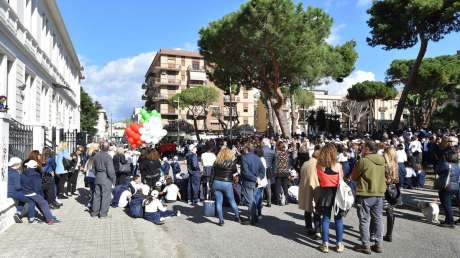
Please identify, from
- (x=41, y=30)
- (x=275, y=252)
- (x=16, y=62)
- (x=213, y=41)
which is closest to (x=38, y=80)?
(x=41, y=30)

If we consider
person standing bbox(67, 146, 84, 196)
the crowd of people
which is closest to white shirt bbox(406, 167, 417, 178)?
the crowd of people

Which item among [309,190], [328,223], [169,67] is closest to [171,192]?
[309,190]

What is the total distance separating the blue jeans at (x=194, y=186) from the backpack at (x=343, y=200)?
17.3 feet

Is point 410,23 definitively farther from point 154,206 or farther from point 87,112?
point 87,112

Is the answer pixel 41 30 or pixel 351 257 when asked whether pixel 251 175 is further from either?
pixel 41 30

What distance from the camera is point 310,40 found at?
23.4 meters

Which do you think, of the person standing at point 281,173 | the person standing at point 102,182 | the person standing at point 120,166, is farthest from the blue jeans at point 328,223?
the person standing at point 120,166

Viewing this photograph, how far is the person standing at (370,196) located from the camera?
6.11 metres

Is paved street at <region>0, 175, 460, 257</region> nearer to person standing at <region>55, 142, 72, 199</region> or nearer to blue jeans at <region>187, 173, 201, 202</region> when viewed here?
blue jeans at <region>187, 173, 201, 202</region>

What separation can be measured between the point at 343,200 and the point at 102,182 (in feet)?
17.8

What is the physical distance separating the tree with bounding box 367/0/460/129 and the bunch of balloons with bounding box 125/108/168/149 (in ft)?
48.7

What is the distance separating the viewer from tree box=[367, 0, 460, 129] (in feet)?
78.0

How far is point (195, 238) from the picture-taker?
7184mm

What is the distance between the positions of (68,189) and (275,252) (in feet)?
Answer: 27.3
